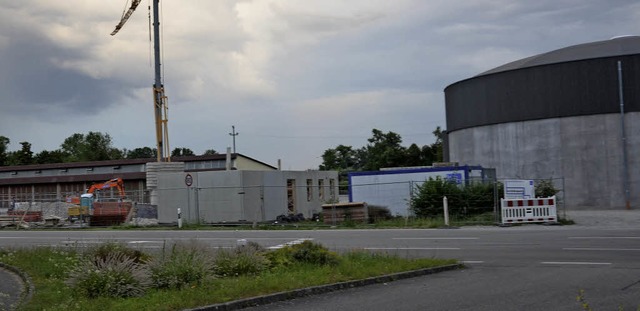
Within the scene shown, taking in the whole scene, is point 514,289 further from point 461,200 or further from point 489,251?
point 461,200

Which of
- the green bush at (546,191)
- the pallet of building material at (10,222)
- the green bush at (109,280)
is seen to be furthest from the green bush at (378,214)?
the green bush at (109,280)

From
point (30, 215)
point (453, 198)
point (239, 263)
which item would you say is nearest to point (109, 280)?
point (239, 263)

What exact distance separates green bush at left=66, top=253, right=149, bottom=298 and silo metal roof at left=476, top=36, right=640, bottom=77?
42.9 meters

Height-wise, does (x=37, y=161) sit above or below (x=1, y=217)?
above

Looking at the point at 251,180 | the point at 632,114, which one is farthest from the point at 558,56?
the point at 251,180

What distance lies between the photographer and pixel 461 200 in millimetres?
31234

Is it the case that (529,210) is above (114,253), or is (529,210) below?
below

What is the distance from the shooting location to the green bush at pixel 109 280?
A: 9.84m

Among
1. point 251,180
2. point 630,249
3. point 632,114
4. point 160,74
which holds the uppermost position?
point 160,74

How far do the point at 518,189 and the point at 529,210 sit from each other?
105 inches

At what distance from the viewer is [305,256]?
13289 mm

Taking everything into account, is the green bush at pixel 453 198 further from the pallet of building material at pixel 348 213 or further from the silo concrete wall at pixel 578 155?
the silo concrete wall at pixel 578 155

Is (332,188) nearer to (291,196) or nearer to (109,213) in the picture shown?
(291,196)

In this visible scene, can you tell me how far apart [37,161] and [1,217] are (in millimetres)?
91473
